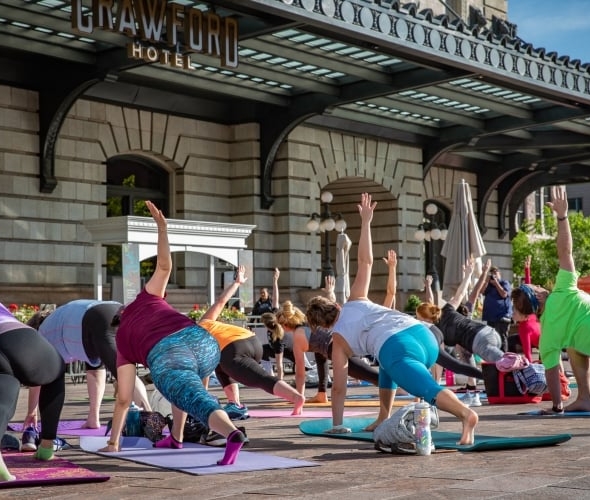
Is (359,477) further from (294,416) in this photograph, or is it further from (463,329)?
(463,329)

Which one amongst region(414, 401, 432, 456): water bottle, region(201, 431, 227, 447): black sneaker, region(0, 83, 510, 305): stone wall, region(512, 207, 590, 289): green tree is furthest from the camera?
region(512, 207, 590, 289): green tree

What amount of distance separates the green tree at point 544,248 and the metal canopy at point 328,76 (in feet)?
99.3

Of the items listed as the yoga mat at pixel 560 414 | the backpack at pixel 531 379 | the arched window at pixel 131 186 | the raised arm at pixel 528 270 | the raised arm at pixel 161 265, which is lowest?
the yoga mat at pixel 560 414

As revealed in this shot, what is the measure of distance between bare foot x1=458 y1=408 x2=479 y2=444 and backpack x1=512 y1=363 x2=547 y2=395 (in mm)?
5368

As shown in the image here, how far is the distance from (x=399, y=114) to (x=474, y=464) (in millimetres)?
25228

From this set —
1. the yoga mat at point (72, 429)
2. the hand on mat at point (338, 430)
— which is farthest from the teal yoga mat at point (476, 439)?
the yoga mat at point (72, 429)

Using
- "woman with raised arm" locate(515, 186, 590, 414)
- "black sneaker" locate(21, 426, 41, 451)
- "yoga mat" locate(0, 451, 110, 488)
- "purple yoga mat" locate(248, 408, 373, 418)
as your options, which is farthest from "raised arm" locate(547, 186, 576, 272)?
"yoga mat" locate(0, 451, 110, 488)

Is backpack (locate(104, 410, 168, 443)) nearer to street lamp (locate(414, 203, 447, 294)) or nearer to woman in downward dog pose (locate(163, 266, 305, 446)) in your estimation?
woman in downward dog pose (locate(163, 266, 305, 446))

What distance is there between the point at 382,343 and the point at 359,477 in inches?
80.3

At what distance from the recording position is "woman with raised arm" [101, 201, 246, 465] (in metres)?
7.89

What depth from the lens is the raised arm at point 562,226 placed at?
1115 cm

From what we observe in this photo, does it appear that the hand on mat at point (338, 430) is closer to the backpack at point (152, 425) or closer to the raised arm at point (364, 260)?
the raised arm at point (364, 260)

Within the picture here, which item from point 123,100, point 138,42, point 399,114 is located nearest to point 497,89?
point 399,114

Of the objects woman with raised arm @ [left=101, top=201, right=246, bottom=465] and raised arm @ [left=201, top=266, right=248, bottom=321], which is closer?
woman with raised arm @ [left=101, top=201, right=246, bottom=465]
